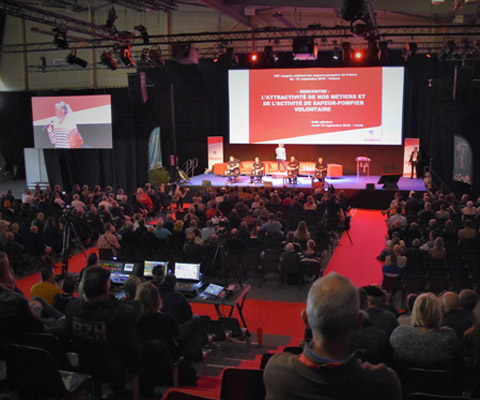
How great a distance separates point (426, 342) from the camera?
378cm

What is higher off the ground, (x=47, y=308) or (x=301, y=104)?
(x=301, y=104)

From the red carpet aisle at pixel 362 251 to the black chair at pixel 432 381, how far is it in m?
5.97

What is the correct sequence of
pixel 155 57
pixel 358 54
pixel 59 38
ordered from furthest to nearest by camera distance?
pixel 155 57 < pixel 358 54 < pixel 59 38

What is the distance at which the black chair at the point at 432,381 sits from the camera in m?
3.30

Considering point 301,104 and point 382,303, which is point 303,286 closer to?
point 382,303

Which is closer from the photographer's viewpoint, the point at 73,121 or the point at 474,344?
the point at 474,344

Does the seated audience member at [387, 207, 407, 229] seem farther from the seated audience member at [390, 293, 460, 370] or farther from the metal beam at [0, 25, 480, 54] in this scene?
the seated audience member at [390, 293, 460, 370]

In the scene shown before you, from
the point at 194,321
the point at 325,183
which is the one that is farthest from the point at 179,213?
the point at 194,321

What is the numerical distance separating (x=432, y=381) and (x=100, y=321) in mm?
2243

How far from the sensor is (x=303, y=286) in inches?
368

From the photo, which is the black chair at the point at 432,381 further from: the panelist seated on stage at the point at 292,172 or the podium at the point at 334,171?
the podium at the point at 334,171

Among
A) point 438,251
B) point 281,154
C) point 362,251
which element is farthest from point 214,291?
point 281,154

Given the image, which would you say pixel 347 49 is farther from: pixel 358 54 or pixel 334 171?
pixel 334 171

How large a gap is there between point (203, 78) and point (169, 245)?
1222 cm
